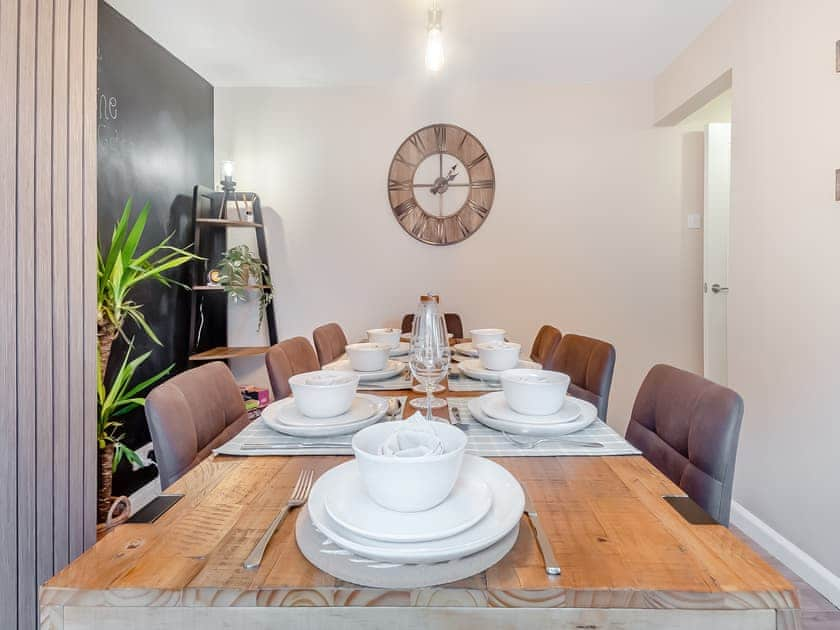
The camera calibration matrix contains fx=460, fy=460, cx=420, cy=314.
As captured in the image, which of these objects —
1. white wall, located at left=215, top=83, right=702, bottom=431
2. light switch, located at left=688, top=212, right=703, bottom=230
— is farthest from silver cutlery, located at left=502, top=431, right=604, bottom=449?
light switch, located at left=688, top=212, right=703, bottom=230

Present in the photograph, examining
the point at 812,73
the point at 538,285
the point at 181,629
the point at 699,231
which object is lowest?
the point at 181,629

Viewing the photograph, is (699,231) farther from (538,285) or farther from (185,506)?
(185,506)

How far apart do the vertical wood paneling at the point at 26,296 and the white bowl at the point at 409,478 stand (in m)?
0.93

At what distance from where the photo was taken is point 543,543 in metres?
0.51

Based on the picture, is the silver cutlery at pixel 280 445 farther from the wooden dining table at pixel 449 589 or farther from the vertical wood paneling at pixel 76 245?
the vertical wood paneling at pixel 76 245

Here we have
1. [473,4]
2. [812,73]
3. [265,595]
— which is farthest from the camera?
[473,4]

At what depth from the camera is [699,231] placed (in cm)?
307

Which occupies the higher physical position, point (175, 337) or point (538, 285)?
point (538, 285)

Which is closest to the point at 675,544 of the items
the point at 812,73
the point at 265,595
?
the point at 265,595

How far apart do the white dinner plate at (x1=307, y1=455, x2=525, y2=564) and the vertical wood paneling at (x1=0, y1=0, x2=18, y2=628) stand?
33.4 inches

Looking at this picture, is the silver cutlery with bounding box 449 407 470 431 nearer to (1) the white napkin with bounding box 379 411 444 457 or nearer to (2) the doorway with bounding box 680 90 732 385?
(1) the white napkin with bounding box 379 411 444 457

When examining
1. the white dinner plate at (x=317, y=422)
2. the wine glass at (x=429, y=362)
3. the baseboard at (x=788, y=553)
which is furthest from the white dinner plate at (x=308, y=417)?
the baseboard at (x=788, y=553)

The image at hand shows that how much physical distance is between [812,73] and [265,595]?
237 cm

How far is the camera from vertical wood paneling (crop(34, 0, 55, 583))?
1.06 meters
